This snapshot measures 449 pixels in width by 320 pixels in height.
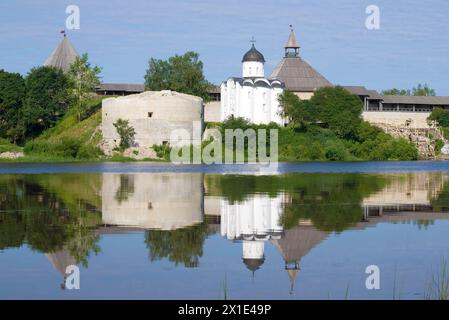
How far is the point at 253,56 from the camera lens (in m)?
53.0

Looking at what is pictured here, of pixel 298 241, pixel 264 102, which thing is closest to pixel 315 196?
pixel 298 241

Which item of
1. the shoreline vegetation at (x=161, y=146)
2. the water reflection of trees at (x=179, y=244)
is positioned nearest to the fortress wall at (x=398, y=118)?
the shoreline vegetation at (x=161, y=146)

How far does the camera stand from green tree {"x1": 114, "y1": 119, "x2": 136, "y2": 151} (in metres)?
49.3

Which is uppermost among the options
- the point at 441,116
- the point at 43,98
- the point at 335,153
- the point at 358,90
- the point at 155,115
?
the point at 358,90

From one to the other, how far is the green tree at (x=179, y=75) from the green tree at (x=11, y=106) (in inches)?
350

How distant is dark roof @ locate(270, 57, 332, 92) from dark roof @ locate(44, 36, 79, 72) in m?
16.8

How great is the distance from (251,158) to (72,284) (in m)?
40.2

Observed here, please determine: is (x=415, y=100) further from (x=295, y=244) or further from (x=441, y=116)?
(x=295, y=244)

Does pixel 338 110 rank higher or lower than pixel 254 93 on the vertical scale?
lower

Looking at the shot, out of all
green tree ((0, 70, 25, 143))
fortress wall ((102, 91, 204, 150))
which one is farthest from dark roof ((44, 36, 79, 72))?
fortress wall ((102, 91, 204, 150))

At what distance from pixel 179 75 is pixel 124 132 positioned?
830 centimetres

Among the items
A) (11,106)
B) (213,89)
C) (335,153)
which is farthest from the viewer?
(213,89)
